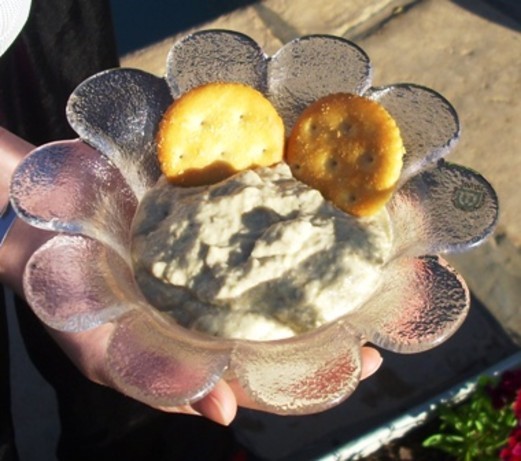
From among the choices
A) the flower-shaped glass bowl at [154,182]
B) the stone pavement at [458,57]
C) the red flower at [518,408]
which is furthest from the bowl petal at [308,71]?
the stone pavement at [458,57]

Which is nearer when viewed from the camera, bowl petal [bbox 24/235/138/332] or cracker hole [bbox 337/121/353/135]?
bowl petal [bbox 24/235/138/332]

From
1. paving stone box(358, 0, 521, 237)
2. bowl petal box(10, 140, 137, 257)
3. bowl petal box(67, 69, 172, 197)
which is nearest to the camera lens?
bowl petal box(10, 140, 137, 257)

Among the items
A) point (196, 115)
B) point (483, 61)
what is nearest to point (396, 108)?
point (196, 115)

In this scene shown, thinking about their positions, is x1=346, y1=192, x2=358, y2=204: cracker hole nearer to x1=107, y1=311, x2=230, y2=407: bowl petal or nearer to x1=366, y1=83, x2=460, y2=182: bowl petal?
x1=366, y1=83, x2=460, y2=182: bowl petal

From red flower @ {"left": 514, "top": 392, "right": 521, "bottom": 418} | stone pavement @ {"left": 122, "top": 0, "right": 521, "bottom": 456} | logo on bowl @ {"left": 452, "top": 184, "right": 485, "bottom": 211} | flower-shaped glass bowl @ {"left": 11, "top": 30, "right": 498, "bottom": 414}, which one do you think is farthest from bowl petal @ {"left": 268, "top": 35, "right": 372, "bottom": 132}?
stone pavement @ {"left": 122, "top": 0, "right": 521, "bottom": 456}

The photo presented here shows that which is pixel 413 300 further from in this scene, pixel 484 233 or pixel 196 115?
pixel 196 115

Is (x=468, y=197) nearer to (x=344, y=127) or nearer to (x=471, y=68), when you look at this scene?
(x=344, y=127)

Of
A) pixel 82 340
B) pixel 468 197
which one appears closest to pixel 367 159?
pixel 468 197
